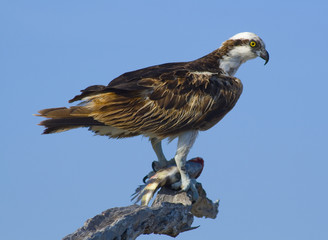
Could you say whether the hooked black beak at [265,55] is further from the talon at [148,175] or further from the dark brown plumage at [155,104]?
the talon at [148,175]

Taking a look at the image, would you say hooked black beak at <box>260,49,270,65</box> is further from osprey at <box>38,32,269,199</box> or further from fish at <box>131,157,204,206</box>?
fish at <box>131,157,204,206</box>

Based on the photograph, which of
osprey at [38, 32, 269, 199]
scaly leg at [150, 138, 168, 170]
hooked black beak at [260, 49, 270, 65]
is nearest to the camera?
osprey at [38, 32, 269, 199]

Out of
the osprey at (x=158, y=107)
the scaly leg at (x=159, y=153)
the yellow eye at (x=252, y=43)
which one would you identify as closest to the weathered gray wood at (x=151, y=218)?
the osprey at (x=158, y=107)

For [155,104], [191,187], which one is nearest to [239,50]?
[155,104]

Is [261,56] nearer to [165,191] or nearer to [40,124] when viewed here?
[165,191]

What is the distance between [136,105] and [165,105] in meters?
0.44

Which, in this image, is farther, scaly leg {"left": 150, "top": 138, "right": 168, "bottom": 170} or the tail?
scaly leg {"left": 150, "top": 138, "right": 168, "bottom": 170}

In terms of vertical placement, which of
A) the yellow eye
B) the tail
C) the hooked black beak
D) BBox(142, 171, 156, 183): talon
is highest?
the yellow eye

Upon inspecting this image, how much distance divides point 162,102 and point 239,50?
1940 millimetres

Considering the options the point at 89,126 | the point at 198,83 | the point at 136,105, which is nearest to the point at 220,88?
the point at 198,83

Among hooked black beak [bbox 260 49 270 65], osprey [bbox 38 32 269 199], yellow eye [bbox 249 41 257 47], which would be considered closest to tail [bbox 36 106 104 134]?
osprey [bbox 38 32 269 199]

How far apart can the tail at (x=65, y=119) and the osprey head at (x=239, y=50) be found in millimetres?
2675

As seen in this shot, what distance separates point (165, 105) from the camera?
9508 millimetres

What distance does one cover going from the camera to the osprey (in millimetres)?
9172
